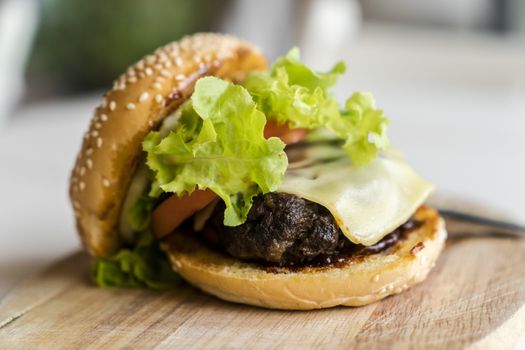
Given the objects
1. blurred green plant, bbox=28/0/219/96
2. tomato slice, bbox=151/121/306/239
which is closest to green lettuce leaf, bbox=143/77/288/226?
tomato slice, bbox=151/121/306/239

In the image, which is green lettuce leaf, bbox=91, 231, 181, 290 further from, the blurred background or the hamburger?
the blurred background

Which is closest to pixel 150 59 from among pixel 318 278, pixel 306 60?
pixel 318 278

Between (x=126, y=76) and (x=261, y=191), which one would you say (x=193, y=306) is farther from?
(x=126, y=76)

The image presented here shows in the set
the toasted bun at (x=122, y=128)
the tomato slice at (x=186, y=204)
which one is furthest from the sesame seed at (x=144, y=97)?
the tomato slice at (x=186, y=204)

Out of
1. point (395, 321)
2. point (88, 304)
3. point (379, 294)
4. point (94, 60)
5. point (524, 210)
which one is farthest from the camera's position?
point (94, 60)

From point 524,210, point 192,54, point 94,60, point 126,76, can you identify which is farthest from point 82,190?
point 94,60

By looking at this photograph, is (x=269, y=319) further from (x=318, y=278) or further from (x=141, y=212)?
(x=141, y=212)

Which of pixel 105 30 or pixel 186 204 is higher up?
pixel 105 30
